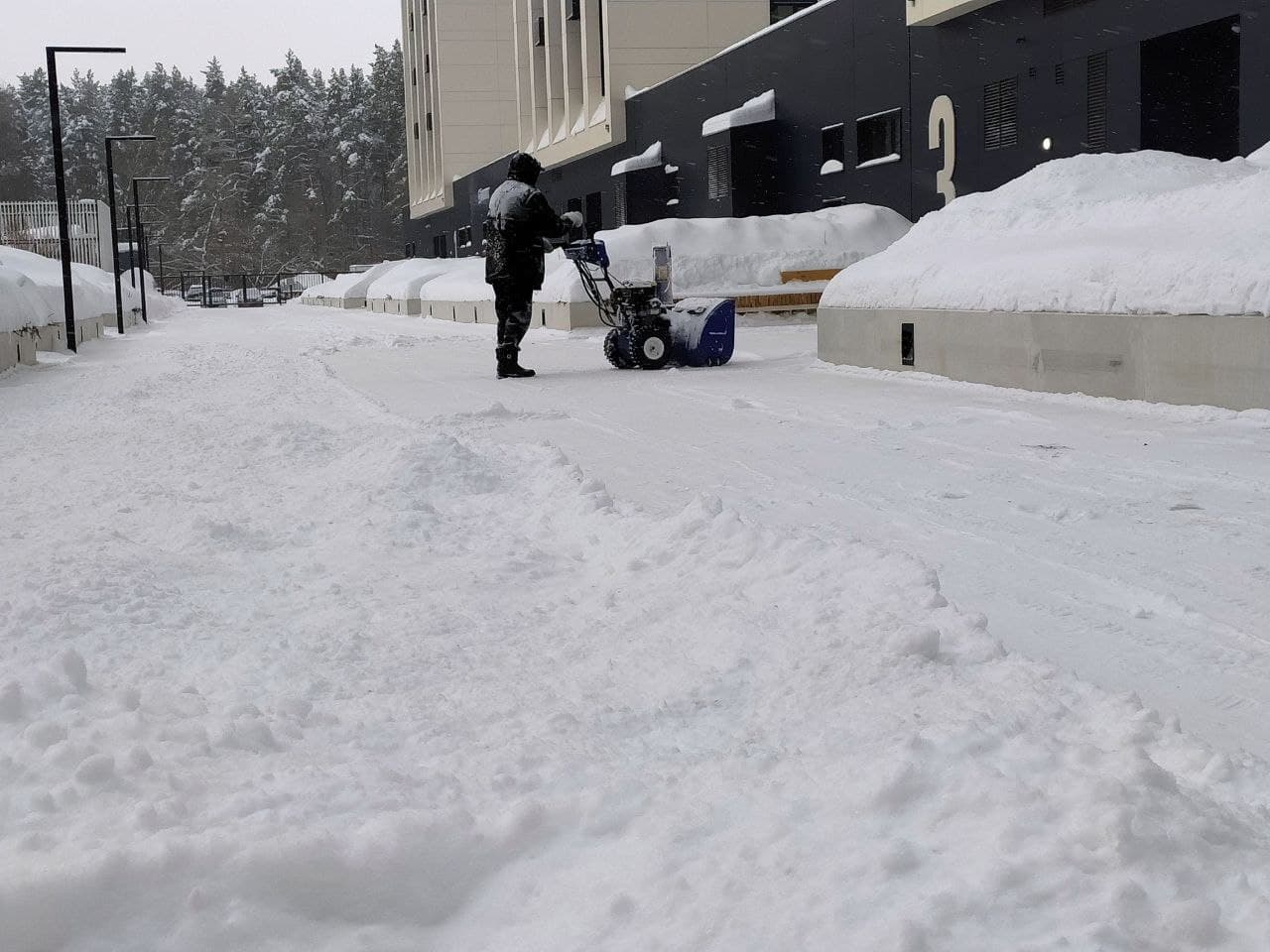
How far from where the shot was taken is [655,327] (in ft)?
45.0

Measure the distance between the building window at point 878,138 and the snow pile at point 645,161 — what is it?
9.69m

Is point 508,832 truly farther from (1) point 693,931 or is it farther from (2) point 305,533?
(2) point 305,533

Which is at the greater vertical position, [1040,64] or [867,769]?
[1040,64]

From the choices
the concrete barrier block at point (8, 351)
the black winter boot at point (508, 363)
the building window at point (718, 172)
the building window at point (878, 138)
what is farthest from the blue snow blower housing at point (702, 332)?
the building window at point (718, 172)

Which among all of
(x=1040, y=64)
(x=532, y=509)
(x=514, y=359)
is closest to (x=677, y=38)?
(x=1040, y=64)

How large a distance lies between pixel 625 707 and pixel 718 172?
28.1 metres

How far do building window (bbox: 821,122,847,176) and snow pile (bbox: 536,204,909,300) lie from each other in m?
2.77

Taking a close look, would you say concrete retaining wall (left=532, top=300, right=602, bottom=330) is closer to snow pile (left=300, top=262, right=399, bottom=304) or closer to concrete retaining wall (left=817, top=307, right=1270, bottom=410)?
concrete retaining wall (left=817, top=307, right=1270, bottom=410)

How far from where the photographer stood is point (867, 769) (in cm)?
268

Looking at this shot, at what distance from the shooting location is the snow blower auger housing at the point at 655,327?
1360cm

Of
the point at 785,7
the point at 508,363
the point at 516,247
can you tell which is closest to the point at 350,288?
the point at 785,7

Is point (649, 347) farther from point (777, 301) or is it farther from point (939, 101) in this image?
point (939, 101)

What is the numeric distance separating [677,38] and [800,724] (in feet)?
119

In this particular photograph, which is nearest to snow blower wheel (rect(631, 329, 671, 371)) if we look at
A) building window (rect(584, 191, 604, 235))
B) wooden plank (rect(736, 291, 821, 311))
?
wooden plank (rect(736, 291, 821, 311))
